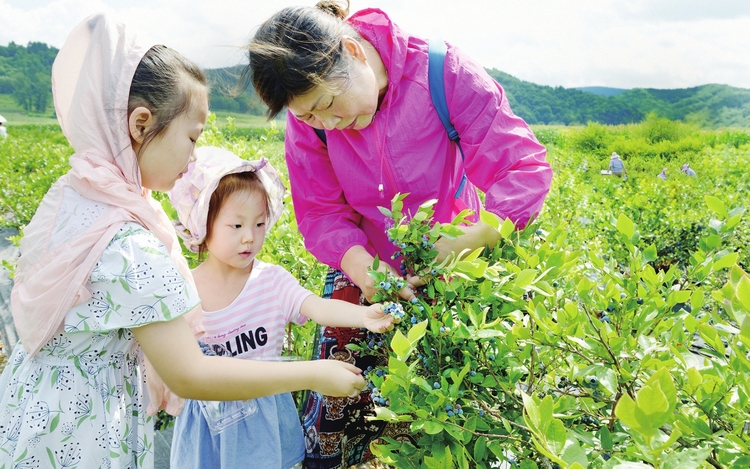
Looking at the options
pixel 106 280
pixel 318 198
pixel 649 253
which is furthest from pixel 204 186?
pixel 649 253

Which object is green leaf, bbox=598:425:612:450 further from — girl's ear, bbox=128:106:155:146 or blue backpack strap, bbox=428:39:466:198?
girl's ear, bbox=128:106:155:146

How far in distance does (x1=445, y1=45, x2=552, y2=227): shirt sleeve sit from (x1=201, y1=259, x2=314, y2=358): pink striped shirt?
728 millimetres

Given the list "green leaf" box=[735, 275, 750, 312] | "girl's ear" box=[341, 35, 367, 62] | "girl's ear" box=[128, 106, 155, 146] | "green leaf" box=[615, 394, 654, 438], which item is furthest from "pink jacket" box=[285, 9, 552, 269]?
"green leaf" box=[615, 394, 654, 438]

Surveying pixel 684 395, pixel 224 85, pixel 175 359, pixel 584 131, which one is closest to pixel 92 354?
pixel 175 359

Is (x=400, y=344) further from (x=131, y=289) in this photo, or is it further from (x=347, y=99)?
(x=347, y=99)

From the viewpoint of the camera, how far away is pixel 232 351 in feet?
6.11

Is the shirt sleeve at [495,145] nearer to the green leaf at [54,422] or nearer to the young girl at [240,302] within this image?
the young girl at [240,302]

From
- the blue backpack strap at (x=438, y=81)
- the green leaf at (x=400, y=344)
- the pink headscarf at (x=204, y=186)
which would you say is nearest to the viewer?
the green leaf at (x=400, y=344)

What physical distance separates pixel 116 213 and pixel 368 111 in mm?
767

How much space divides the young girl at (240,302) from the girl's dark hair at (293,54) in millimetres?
353

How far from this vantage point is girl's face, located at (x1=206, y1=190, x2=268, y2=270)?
185 centimetres

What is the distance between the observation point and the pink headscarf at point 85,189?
49.0 inches

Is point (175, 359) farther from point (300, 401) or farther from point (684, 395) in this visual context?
point (300, 401)

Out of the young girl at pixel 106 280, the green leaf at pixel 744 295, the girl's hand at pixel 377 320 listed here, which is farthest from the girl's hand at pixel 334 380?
the green leaf at pixel 744 295
